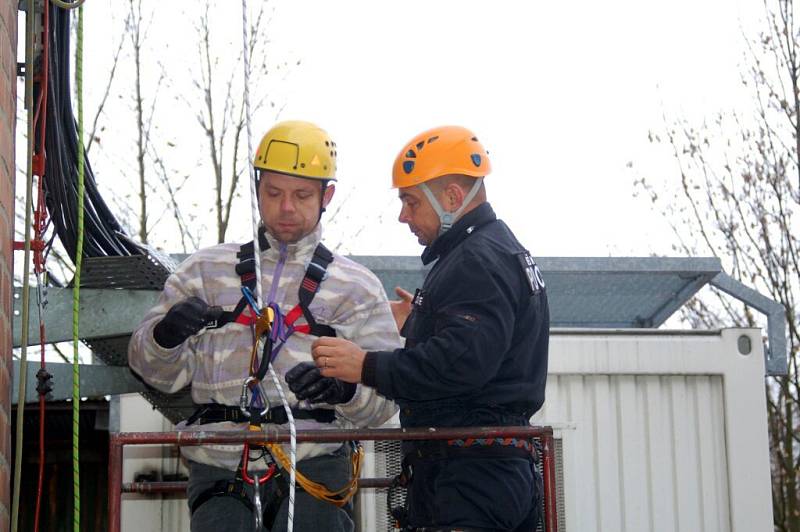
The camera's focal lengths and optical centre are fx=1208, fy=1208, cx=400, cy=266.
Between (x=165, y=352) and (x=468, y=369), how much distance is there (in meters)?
A: 1.03

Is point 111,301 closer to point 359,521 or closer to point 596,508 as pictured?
point 359,521

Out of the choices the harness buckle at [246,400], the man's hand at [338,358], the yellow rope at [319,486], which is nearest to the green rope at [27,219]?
the harness buckle at [246,400]

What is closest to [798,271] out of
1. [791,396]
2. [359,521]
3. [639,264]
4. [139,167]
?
[791,396]

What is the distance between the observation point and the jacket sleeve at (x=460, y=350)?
379cm

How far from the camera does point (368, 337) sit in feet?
13.8

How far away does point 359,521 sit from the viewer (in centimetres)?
721

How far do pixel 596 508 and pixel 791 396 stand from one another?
11.4 m

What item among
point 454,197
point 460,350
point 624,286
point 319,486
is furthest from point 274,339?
point 624,286

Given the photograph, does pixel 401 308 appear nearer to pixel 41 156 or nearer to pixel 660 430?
pixel 41 156

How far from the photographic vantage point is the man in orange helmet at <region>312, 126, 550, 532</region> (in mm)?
3816

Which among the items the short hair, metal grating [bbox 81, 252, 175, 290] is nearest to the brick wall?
metal grating [bbox 81, 252, 175, 290]

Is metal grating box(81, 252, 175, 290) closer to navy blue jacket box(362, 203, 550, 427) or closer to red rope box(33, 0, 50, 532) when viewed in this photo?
red rope box(33, 0, 50, 532)

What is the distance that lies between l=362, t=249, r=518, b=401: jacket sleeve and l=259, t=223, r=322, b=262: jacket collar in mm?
536

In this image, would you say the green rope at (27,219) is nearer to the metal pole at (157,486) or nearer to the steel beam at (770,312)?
the metal pole at (157,486)
